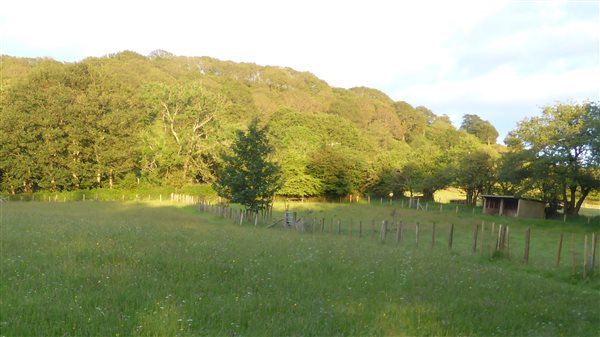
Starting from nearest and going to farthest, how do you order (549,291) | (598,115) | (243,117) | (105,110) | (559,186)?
1. (549,291)
2. (598,115)
3. (559,186)
4. (105,110)
5. (243,117)

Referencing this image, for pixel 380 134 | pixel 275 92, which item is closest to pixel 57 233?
pixel 380 134

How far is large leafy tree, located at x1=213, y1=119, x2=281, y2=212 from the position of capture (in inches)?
A: 1321

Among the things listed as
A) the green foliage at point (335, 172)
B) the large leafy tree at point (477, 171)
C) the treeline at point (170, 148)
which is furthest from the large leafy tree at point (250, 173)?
the green foliage at point (335, 172)

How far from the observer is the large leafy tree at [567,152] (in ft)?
140

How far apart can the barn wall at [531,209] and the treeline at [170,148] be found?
1.14m

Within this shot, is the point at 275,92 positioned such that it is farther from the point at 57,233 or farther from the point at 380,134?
the point at 57,233

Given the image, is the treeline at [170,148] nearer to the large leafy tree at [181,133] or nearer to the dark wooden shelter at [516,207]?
the large leafy tree at [181,133]

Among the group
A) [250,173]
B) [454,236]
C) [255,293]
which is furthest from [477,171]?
[255,293]

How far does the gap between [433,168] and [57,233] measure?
60221 mm

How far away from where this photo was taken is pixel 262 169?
3397cm

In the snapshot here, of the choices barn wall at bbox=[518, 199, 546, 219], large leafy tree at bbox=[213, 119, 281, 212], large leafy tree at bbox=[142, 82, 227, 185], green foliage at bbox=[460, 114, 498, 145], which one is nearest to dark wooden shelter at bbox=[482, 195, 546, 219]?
barn wall at bbox=[518, 199, 546, 219]

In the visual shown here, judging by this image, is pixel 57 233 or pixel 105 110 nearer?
pixel 57 233

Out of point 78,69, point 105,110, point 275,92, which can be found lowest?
point 105,110

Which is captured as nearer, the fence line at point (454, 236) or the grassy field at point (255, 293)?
the grassy field at point (255, 293)
